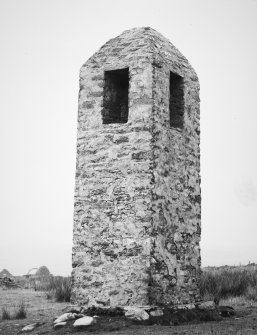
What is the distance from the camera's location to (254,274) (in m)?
15.7

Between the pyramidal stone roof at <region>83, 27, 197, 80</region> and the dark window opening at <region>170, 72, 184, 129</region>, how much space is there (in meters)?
0.24

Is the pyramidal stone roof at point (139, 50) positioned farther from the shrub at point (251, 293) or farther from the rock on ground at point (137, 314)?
the shrub at point (251, 293)

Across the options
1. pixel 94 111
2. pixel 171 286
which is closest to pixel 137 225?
pixel 171 286

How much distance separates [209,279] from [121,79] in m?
6.97

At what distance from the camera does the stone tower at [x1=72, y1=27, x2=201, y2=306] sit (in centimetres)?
805

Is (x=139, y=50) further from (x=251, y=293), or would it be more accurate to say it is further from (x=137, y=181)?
(x=251, y=293)

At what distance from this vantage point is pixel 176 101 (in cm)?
948

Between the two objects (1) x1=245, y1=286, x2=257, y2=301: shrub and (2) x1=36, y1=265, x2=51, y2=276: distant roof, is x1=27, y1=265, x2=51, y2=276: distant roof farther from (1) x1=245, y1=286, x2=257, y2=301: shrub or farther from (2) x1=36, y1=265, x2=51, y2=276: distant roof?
(1) x1=245, y1=286, x2=257, y2=301: shrub

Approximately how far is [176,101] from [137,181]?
2.11m

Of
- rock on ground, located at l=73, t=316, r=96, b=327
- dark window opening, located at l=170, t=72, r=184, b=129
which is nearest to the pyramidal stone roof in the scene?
dark window opening, located at l=170, t=72, r=184, b=129

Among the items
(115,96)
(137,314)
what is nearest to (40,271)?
(115,96)

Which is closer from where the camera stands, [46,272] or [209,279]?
[209,279]

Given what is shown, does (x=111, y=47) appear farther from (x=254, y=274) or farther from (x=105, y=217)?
(x=254, y=274)

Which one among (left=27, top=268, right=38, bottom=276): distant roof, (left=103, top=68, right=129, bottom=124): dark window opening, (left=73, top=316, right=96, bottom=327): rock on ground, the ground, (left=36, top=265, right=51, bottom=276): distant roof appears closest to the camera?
the ground
